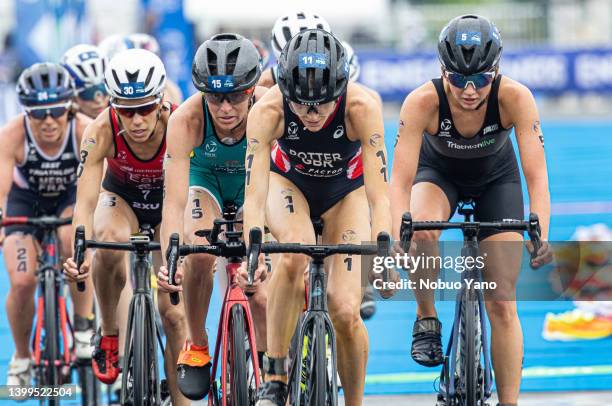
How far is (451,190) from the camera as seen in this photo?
763 centimetres

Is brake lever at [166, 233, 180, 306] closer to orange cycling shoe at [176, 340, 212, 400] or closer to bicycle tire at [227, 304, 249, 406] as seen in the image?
bicycle tire at [227, 304, 249, 406]

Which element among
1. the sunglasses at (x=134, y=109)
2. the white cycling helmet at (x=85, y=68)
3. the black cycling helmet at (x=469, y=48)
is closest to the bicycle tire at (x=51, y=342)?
the sunglasses at (x=134, y=109)

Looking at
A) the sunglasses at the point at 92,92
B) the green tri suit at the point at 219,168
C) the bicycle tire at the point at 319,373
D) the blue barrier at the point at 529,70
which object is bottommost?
the bicycle tire at the point at 319,373

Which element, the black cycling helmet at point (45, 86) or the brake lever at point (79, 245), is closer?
the brake lever at point (79, 245)

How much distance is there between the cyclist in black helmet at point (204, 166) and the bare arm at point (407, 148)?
883 mm

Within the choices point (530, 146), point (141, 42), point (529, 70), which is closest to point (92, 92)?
point (141, 42)

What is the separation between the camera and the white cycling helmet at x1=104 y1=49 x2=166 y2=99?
7.39 m

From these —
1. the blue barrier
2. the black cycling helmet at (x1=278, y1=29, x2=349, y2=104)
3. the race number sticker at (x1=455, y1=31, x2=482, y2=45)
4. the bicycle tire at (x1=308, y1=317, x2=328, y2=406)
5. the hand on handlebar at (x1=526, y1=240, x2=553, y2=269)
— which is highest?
the blue barrier

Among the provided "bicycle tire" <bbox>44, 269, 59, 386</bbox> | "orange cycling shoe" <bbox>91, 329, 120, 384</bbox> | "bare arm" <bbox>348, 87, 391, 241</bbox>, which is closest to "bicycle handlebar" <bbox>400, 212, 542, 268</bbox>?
"bare arm" <bbox>348, 87, 391, 241</bbox>

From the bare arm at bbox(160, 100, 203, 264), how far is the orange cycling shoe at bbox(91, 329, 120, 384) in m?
1.15

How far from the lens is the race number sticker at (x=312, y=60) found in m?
6.61

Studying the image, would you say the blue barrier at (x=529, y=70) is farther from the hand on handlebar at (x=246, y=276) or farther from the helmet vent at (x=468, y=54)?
the hand on handlebar at (x=246, y=276)

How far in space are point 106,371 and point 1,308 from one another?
187 inches

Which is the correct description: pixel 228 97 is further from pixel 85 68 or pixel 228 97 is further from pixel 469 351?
pixel 85 68
